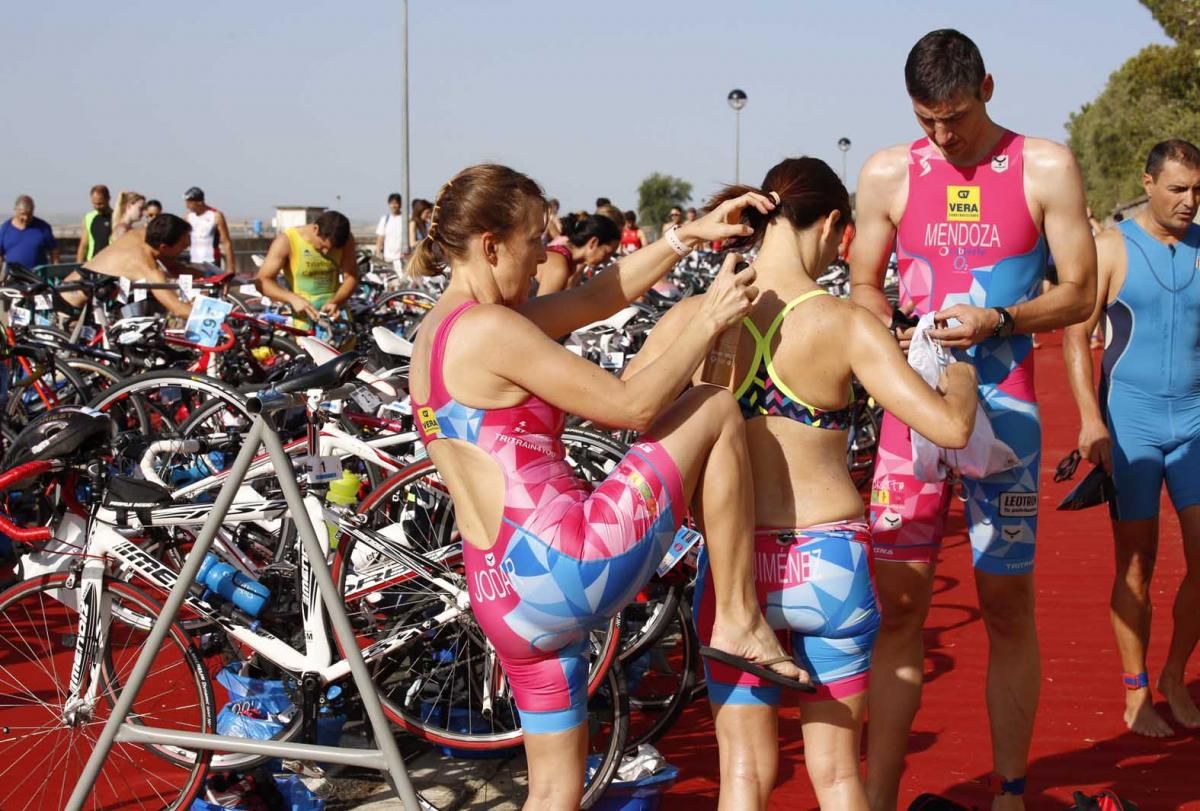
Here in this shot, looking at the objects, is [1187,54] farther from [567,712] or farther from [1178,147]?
[567,712]

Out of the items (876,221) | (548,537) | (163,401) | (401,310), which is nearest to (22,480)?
(548,537)

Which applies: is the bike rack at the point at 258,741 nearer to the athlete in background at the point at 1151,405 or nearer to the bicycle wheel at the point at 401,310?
the athlete in background at the point at 1151,405

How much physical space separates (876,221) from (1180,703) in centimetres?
233

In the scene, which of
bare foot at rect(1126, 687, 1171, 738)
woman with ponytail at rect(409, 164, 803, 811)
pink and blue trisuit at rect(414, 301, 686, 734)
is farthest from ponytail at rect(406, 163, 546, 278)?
bare foot at rect(1126, 687, 1171, 738)

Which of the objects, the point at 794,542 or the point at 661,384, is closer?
the point at 661,384

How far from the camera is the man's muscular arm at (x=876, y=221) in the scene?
13.6 feet

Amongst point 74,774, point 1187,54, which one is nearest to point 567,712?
point 74,774

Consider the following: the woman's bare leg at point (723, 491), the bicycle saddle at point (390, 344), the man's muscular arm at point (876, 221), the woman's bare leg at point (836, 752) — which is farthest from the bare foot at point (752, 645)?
the bicycle saddle at point (390, 344)

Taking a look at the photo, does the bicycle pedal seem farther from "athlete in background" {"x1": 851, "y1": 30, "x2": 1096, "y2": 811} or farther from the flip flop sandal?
the flip flop sandal

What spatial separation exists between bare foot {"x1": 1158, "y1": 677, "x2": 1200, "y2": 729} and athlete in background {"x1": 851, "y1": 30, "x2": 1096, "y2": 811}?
138cm

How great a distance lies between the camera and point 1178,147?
16.4 ft

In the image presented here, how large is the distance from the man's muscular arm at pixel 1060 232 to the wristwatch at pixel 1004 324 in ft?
0.11

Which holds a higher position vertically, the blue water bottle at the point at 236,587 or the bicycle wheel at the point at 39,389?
the blue water bottle at the point at 236,587

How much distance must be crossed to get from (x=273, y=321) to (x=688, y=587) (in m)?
5.05
